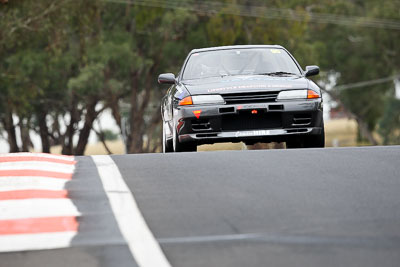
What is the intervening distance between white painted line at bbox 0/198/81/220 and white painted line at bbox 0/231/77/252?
0.56 meters

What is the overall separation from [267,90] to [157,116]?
29.7 metres

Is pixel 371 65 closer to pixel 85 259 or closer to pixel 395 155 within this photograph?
pixel 395 155

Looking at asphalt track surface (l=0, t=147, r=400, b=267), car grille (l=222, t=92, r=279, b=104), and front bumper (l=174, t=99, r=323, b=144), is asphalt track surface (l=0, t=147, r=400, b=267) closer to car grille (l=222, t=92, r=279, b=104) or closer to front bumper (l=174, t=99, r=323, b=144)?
front bumper (l=174, t=99, r=323, b=144)

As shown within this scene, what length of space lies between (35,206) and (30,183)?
1129 mm

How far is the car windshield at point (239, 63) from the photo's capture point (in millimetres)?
12359

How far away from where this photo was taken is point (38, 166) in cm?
877

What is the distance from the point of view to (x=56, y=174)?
8.30 m

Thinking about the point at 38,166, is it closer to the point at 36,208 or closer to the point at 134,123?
the point at 36,208

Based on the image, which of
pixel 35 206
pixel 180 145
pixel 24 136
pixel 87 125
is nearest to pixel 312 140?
pixel 180 145

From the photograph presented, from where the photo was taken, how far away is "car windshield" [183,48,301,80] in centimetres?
1236

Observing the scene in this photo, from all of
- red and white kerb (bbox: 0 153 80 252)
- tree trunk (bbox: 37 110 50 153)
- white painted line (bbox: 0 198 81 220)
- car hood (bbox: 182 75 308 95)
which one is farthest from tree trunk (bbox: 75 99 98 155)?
white painted line (bbox: 0 198 81 220)

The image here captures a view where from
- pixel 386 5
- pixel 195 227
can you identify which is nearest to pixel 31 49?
pixel 386 5

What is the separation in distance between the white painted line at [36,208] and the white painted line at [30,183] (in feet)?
2.00

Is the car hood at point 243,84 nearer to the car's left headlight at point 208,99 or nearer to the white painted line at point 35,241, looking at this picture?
the car's left headlight at point 208,99
